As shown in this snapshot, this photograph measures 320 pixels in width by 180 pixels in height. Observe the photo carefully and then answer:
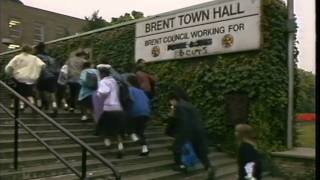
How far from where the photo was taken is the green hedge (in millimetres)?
10523

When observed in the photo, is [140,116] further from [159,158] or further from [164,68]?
[164,68]

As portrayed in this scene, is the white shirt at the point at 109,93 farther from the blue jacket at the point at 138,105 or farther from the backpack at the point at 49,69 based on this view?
the backpack at the point at 49,69

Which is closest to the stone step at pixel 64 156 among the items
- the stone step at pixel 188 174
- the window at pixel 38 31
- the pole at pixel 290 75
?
the stone step at pixel 188 174

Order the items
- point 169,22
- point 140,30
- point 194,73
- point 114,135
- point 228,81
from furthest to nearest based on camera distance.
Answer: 1. point 140,30
2. point 169,22
3. point 194,73
4. point 228,81
5. point 114,135

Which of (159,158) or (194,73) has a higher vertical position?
(194,73)

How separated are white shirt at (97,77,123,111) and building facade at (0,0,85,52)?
35119mm

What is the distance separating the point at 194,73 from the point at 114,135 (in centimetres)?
368

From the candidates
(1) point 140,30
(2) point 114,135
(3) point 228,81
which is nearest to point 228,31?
(3) point 228,81

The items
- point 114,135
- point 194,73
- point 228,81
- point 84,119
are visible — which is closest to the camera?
point 114,135

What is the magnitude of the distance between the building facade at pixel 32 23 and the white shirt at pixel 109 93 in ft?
115

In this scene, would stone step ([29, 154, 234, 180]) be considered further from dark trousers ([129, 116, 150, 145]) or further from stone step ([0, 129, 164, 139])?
stone step ([0, 129, 164, 139])

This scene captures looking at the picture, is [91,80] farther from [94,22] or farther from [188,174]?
[94,22]

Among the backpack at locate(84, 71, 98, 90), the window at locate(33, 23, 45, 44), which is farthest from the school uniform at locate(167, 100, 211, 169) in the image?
the window at locate(33, 23, 45, 44)

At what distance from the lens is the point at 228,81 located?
11023mm
